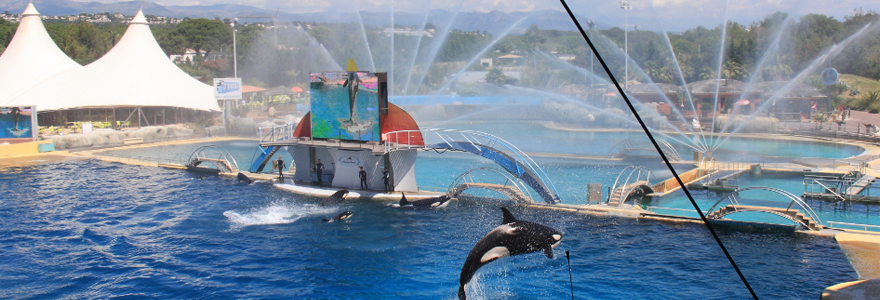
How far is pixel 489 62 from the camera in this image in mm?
114250

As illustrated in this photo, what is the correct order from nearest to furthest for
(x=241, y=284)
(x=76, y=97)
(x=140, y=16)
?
(x=241, y=284)
(x=76, y=97)
(x=140, y=16)

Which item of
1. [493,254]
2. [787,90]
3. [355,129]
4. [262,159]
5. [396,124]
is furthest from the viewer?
[787,90]

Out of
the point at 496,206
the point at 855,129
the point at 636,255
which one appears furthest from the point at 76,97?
the point at 855,129

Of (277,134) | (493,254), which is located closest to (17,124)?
(277,134)

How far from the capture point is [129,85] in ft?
197

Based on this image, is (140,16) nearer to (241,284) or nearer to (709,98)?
(241,284)

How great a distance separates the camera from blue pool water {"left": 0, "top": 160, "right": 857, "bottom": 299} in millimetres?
17328

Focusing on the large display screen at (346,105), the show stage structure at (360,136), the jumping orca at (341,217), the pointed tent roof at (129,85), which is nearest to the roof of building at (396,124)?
the show stage structure at (360,136)

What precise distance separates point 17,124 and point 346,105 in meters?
33.8

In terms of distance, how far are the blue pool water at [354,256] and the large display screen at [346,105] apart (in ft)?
11.5

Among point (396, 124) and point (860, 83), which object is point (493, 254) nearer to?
point (396, 124)

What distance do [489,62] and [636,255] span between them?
9649 cm

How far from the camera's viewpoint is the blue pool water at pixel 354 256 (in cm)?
1733

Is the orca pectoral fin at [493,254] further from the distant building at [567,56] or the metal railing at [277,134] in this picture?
the distant building at [567,56]
